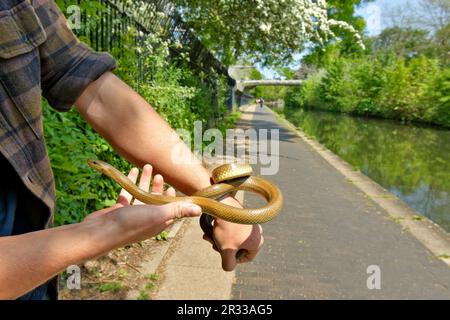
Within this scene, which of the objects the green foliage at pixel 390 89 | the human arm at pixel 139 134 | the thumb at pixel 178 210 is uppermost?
the human arm at pixel 139 134

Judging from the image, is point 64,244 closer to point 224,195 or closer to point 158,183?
point 158,183

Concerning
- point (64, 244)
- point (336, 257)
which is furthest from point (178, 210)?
point (336, 257)

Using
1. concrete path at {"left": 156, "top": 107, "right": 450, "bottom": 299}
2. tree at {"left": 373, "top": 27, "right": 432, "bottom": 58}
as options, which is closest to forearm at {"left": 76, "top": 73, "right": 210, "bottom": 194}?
concrete path at {"left": 156, "top": 107, "right": 450, "bottom": 299}

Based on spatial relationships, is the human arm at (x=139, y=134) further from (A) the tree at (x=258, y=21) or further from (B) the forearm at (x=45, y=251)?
(A) the tree at (x=258, y=21)

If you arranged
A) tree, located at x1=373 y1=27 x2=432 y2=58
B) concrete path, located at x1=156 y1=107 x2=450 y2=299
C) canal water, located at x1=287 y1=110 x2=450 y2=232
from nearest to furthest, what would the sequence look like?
1. concrete path, located at x1=156 y1=107 x2=450 y2=299
2. canal water, located at x1=287 y1=110 x2=450 y2=232
3. tree, located at x1=373 y1=27 x2=432 y2=58

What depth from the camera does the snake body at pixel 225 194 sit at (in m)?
1.68

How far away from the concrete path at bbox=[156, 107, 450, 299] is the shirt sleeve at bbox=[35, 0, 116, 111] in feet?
8.75

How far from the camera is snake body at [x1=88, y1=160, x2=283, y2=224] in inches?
66.1

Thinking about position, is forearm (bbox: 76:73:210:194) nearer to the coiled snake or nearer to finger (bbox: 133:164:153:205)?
finger (bbox: 133:164:153:205)

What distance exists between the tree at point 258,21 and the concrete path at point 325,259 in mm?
5966

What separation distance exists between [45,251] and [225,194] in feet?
3.22

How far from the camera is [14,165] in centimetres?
113

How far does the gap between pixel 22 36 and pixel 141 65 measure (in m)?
5.38

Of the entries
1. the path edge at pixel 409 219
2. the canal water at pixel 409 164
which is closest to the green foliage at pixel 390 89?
the canal water at pixel 409 164
